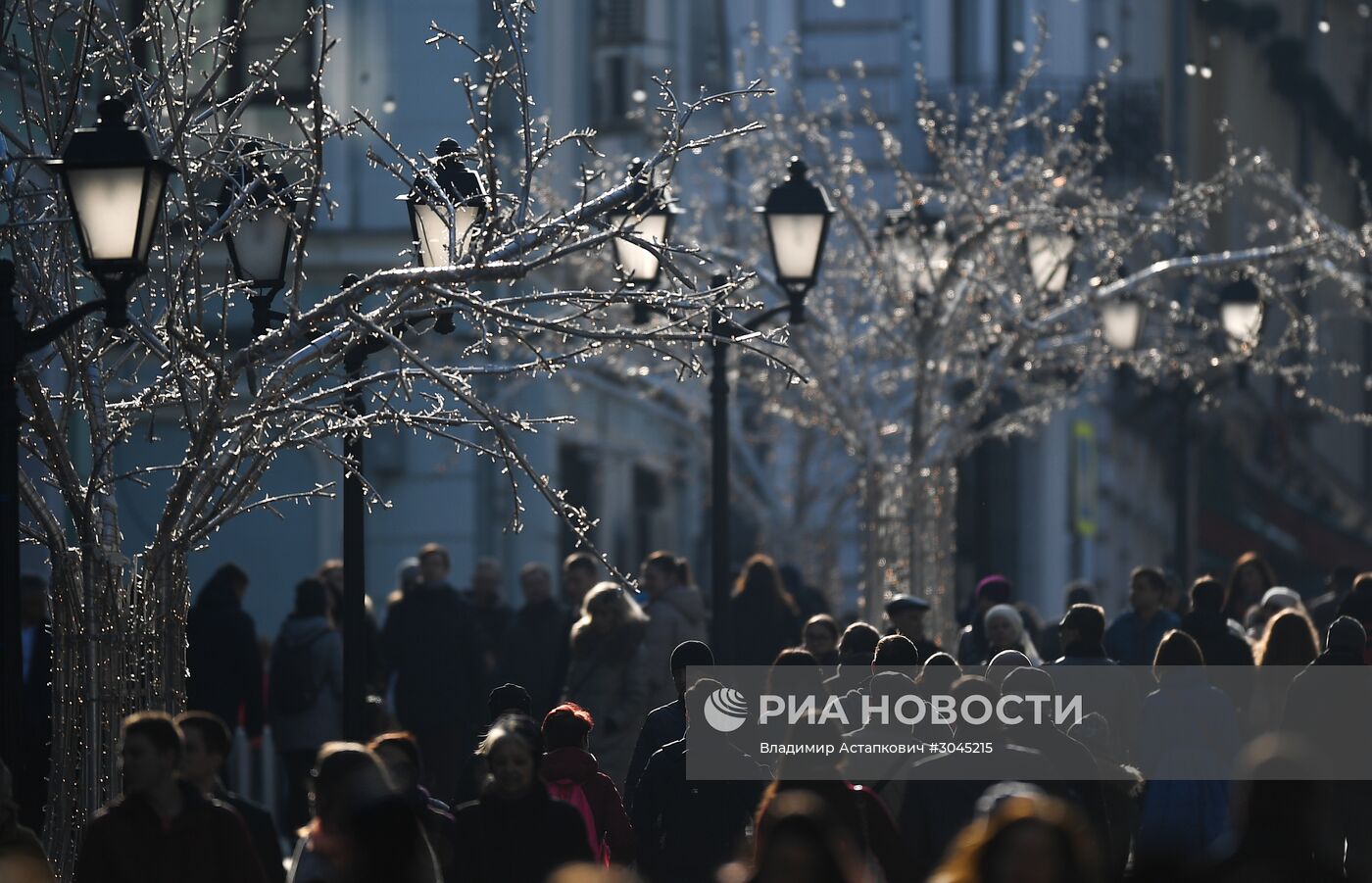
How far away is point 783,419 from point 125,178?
21.1 m

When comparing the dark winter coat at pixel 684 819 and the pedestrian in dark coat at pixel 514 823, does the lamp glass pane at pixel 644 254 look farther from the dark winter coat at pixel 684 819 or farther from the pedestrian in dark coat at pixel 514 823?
the pedestrian in dark coat at pixel 514 823

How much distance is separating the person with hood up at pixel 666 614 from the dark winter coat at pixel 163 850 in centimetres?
632

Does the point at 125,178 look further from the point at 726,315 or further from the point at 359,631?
the point at 359,631

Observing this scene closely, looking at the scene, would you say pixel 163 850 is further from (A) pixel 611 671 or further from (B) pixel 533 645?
(B) pixel 533 645

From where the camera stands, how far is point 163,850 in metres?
7.33

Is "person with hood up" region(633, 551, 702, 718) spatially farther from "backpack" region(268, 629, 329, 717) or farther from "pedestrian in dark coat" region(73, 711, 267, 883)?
"pedestrian in dark coat" region(73, 711, 267, 883)

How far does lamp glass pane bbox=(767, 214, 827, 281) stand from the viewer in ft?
47.5

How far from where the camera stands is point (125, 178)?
898cm

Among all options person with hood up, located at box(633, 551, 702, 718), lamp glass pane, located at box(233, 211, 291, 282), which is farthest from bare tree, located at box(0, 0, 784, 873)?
person with hood up, located at box(633, 551, 702, 718)

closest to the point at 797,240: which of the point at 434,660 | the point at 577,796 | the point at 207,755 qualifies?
the point at 434,660

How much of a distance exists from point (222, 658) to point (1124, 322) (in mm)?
7158

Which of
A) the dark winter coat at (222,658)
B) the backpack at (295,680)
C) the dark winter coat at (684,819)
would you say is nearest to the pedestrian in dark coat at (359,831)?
the dark winter coat at (684,819)

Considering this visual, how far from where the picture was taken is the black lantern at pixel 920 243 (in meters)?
18.0

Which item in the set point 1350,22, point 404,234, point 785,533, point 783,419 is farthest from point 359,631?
point 1350,22
